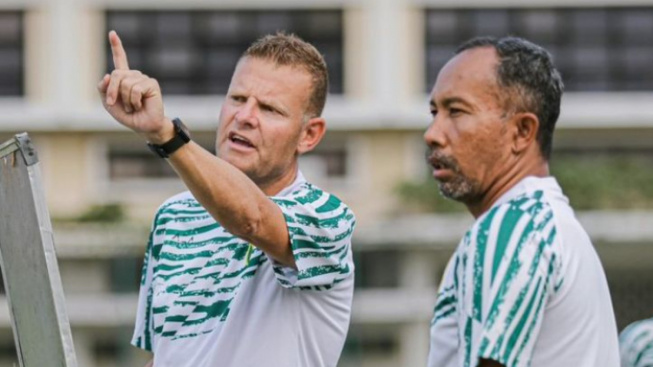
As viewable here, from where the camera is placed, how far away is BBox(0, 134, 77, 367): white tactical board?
128 inches

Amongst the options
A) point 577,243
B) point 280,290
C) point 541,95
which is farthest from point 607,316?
point 280,290

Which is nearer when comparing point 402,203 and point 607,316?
point 607,316

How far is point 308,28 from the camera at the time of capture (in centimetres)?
3797

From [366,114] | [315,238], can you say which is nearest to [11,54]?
[366,114]

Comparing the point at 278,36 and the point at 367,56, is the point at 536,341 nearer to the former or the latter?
the point at 278,36

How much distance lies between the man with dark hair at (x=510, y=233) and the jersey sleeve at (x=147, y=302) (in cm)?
81

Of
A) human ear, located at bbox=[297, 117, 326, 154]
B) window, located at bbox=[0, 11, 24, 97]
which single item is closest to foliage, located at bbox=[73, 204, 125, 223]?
window, located at bbox=[0, 11, 24, 97]

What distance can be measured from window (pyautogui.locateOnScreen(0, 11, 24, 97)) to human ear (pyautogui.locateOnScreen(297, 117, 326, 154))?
3483 centimetres

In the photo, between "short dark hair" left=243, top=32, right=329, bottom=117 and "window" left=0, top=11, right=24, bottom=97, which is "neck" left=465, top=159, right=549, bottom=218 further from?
"window" left=0, top=11, right=24, bottom=97

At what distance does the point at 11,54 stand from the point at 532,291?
35905 mm

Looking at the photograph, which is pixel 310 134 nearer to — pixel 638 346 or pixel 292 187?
pixel 292 187

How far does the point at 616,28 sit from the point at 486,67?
34732 millimetres

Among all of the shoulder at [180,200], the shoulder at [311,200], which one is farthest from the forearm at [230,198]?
the shoulder at [180,200]

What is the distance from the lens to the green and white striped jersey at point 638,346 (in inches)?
158
